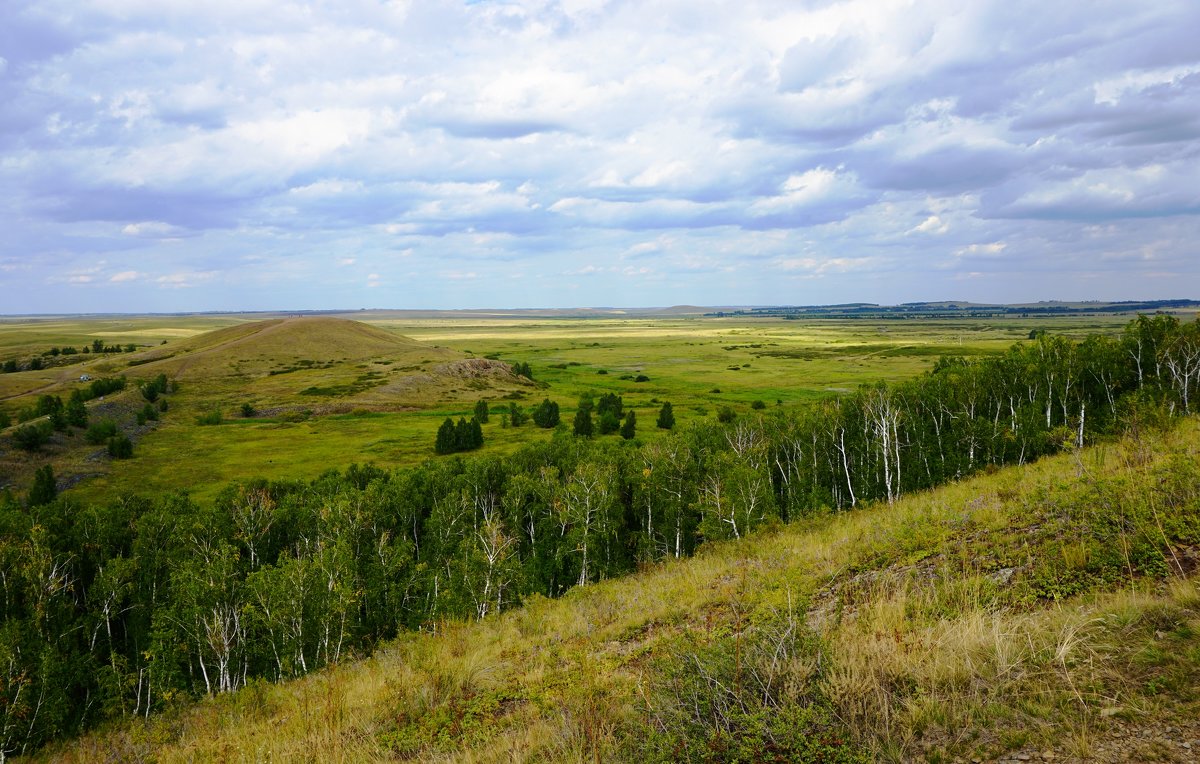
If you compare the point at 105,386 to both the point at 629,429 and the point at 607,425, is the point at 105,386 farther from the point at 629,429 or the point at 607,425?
the point at 629,429

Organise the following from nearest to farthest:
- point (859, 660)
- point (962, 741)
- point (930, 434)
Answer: point (962, 741) < point (859, 660) < point (930, 434)

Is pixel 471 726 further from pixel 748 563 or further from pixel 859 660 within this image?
pixel 748 563

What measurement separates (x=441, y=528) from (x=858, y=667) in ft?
172

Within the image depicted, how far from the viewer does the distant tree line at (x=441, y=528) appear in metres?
37.1

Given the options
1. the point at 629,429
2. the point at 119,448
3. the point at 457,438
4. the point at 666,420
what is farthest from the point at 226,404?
the point at 666,420

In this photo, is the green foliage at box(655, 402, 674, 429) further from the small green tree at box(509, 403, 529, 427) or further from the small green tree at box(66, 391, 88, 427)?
the small green tree at box(66, 391, 88, 427)

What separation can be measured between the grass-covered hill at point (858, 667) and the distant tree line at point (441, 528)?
18527 mm

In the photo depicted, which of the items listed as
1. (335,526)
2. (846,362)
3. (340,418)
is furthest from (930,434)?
(846,362)

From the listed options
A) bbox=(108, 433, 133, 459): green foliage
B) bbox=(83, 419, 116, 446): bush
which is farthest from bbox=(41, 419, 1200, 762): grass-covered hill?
bbox=(83, 419, 116, 446): bush

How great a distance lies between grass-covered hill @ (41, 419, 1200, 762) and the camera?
19.9 feet

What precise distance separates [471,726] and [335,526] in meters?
46.5

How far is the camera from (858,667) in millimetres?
6969

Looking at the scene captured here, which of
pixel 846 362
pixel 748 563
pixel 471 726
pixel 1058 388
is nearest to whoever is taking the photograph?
pixel 471 726

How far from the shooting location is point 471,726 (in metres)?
9.38
